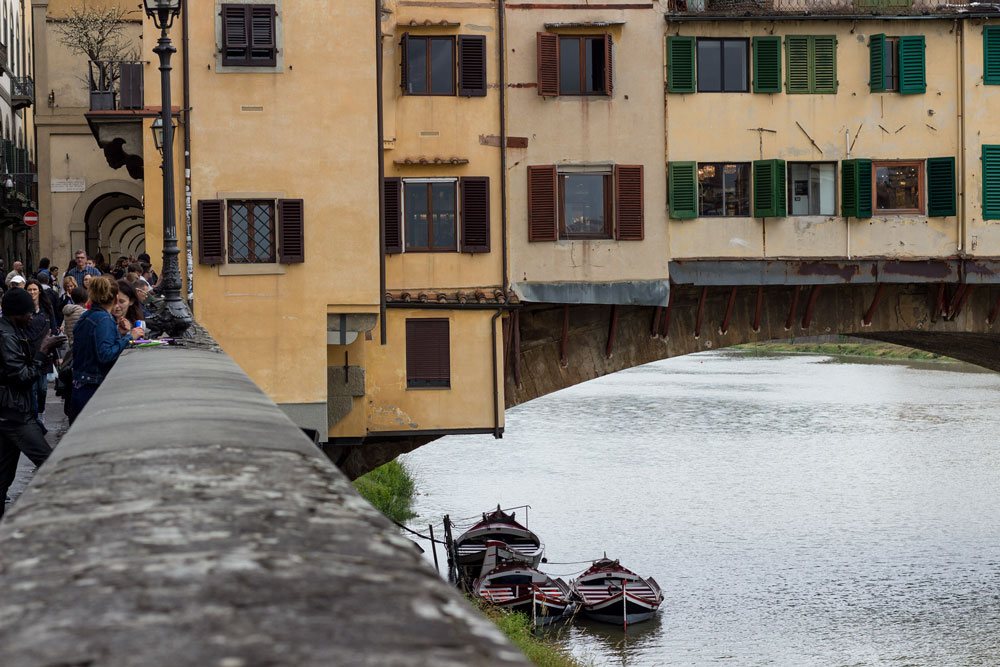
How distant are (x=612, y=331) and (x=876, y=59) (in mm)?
6671

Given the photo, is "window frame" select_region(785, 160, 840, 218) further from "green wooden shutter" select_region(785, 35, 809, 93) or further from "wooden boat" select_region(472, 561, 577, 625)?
"wooden boat" select_region(472, 561, 577, 625)

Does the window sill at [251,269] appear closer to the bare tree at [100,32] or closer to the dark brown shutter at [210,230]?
the dark brown shutter at [210,230]

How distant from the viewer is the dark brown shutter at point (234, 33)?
910 inches

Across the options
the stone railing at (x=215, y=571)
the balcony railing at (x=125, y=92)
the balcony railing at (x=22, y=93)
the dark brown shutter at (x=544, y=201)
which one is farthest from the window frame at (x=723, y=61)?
the balcony railing at (x=22, y=93)

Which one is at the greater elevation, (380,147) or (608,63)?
(608,63)

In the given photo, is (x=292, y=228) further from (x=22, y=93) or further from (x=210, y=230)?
(x=22, y=93)

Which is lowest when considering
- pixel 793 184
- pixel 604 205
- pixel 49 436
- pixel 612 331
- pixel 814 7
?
pixel 49 436

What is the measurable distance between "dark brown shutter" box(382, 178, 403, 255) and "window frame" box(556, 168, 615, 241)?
2.75 m

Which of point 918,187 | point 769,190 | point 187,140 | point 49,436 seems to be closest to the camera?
point 49,436

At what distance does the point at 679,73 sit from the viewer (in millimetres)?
26297

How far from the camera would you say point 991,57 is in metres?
26.7

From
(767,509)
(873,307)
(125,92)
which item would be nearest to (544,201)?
→ (873,307)

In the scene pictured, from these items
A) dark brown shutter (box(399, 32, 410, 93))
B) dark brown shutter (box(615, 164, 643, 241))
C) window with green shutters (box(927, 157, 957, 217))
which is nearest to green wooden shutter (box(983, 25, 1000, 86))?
window with green shutters (box(927, 157, 957, 217))

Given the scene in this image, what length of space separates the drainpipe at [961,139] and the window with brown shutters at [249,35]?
474 inches
